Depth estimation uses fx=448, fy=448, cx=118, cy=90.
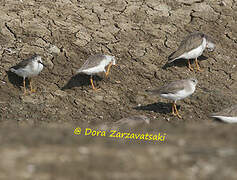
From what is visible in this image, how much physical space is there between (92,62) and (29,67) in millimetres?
1461

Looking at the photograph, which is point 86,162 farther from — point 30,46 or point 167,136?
point 30,46

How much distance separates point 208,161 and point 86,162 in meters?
1.60

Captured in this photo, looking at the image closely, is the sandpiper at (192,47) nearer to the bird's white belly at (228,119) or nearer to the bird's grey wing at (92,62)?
the bird's grey wing at (92,62)

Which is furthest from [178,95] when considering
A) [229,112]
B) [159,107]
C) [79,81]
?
[79,81]

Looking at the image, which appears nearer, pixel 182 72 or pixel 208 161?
pixel 208 161

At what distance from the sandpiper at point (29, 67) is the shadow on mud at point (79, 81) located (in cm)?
74

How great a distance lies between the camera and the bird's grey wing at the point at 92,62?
10375 mm

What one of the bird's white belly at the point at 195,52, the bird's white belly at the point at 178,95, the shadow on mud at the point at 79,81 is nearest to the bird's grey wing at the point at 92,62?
the shadow on mud at the point at 79,81

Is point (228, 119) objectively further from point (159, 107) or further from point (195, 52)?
point (195, 52)

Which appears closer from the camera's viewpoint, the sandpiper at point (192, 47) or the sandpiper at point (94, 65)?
the sandpiper at point (94, 65)

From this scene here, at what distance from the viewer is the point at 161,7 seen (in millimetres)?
13312

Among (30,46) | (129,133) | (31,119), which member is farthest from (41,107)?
(129,133)

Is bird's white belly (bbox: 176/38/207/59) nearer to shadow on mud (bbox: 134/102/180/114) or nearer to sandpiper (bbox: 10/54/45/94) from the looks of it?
shadow on mud (bbox: 134/102/180/114)

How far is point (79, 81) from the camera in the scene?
425 inches
